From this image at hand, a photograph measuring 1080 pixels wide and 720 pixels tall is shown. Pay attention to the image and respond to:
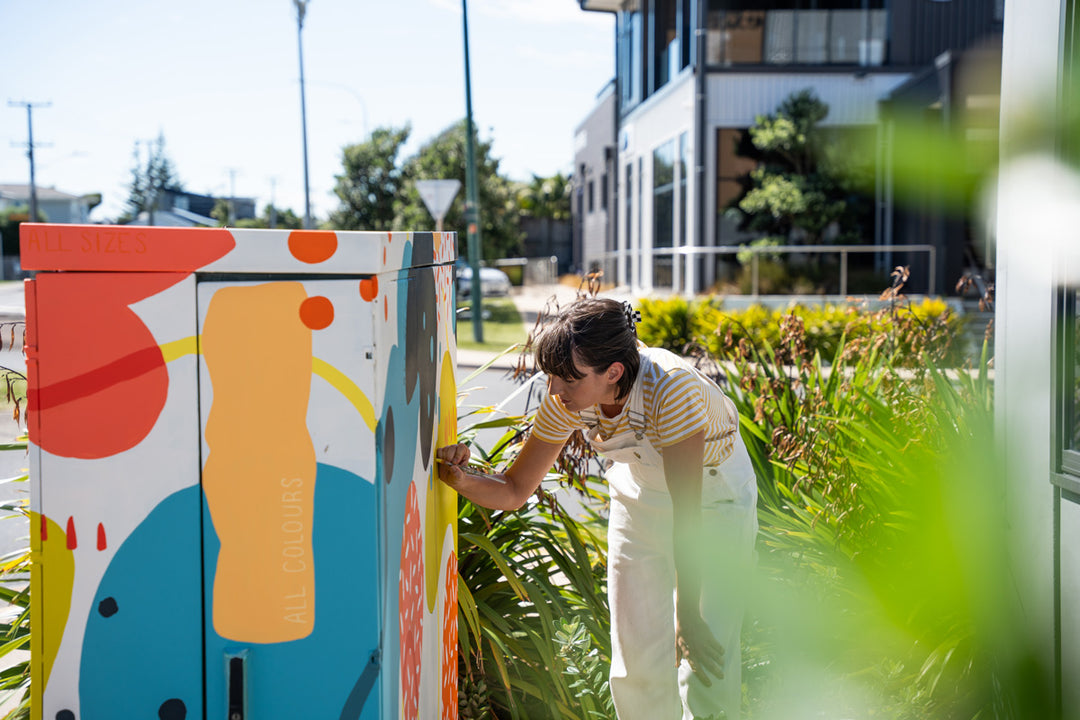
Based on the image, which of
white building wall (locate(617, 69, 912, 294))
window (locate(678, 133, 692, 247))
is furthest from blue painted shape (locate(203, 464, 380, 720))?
window (locate(678, 133, 692, 247))

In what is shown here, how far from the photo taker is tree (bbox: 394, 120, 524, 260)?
27.0 metres

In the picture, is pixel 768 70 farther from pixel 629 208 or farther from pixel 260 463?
pixel 260 463

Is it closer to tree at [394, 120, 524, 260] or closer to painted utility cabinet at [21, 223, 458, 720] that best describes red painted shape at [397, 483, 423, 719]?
painted utility cabinet at [21, 223, 458, 720]

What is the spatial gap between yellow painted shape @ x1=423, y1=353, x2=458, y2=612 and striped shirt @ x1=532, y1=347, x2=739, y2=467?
10.6 inches

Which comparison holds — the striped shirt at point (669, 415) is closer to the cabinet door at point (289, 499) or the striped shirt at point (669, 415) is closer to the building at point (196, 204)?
the cabinet door at point (289, 499)

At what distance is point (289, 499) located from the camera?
159cm

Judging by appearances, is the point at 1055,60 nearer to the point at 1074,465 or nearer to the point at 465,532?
the point at 1074,465

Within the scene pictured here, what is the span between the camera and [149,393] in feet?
5.22

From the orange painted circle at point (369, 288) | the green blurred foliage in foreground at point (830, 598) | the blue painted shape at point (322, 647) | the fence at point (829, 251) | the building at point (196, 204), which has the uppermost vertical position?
the building at point (196, 204)

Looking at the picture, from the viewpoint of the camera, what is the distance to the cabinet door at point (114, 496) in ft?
5.18

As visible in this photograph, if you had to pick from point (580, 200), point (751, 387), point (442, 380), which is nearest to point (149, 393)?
point (442, 380)

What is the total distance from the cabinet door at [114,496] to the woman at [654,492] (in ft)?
2.87

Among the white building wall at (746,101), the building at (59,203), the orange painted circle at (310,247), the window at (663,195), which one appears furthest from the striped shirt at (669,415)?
the building at (59,203)

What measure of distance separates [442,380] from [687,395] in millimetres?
649
